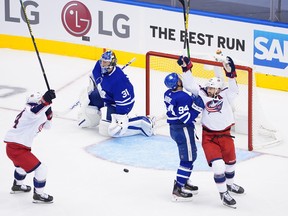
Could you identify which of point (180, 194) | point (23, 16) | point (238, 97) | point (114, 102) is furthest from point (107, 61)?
point (23, 16)

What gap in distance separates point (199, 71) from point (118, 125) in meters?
0.90

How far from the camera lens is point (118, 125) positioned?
34.9 ft

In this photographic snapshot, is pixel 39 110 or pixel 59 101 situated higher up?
pixel 39 110

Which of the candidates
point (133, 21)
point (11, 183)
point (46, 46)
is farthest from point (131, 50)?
point (11, 183)

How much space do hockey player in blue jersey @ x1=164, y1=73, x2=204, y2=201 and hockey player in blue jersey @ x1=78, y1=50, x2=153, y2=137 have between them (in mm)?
1677

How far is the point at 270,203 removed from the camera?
902cm

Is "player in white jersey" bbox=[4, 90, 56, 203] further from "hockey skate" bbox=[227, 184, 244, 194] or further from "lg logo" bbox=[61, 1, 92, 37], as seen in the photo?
"lg logo" bbox=[61, 1, 92, 37]

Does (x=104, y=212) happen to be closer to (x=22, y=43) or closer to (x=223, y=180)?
(x=223, y=180)

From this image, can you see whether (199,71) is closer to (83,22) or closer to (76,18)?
(83,22)

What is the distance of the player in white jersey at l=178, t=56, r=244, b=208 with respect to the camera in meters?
8.88

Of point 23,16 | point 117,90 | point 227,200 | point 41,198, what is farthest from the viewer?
point 23,16

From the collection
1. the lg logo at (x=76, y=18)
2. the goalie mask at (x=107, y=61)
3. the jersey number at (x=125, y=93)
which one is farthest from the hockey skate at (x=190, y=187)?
the lg logo at (x=76, y=18)

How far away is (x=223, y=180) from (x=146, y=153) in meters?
1.59

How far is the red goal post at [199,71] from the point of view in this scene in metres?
10.3
